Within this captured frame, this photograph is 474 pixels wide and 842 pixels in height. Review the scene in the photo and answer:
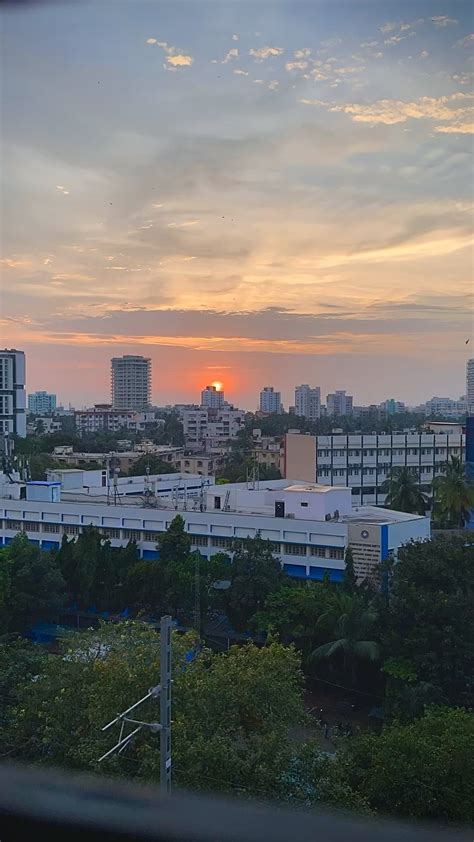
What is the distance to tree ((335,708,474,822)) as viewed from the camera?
1982 millimetres

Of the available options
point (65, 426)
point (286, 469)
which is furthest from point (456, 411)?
point (286, 469)

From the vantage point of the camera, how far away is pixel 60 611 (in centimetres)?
468

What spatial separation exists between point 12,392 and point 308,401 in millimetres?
11451

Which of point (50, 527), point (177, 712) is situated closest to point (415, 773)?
point (177, 712)

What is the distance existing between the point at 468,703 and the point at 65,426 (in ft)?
67.2

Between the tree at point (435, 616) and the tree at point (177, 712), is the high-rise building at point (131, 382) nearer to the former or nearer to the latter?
the tree at point (435, 616)

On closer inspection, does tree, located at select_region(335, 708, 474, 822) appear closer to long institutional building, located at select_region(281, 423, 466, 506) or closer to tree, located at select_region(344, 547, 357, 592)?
tree, located at select_region(344, 547, 357, 592)

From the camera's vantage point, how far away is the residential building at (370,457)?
31.0ft

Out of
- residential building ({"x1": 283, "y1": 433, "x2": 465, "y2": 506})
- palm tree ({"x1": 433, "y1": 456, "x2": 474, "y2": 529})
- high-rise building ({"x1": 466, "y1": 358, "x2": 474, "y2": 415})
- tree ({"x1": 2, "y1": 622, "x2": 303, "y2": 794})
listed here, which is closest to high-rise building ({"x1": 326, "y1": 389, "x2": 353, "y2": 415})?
high-rise building ({"x1": 466, "y1": 358, "x2": 474, "y2": 415})

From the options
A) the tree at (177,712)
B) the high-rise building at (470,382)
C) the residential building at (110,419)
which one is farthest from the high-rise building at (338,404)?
the tree at (177,712)

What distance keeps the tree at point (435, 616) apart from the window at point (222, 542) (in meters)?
1.46

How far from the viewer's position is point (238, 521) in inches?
204

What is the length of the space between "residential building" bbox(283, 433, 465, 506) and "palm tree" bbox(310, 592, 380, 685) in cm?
542

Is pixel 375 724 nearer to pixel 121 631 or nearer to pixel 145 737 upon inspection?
pixel 121 631
